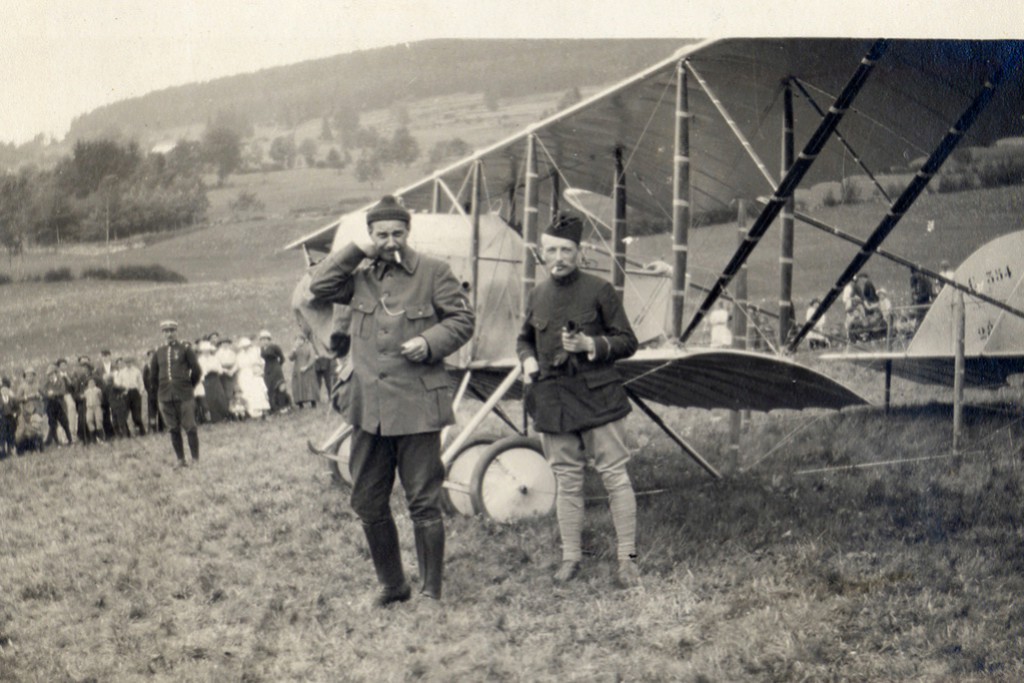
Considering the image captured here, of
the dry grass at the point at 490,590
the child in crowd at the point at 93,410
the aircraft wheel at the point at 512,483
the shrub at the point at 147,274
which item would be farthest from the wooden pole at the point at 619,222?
the child in crowd at the point at 93,410

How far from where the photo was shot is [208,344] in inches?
161

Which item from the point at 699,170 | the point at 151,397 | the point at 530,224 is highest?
the point at 699,170

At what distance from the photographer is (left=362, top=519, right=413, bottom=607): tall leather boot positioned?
9.63ft

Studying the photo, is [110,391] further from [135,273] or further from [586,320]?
[586,320]

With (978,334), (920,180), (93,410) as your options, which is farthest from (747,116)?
(93,410)

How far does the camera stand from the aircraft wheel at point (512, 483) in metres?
4.05

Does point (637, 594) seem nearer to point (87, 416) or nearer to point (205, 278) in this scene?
point (205, 278)

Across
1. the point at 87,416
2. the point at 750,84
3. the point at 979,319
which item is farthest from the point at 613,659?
the point at 979,319

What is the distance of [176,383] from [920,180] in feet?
12.7

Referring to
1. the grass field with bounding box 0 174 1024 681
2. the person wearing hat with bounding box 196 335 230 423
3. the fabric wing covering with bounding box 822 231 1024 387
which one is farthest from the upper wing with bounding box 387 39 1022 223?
the person wearing hat with bounding box 196 335 230 423

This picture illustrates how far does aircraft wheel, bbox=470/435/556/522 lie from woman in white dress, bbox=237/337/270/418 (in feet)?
3.90

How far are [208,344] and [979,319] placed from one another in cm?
531

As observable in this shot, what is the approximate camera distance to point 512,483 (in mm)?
4105

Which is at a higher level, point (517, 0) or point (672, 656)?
point (517, 0)
